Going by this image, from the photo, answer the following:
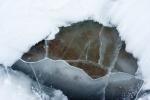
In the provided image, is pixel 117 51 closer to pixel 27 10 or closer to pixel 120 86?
pixel 120 86

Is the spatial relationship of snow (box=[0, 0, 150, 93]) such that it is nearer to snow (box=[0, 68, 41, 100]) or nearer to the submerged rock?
the submerged rock

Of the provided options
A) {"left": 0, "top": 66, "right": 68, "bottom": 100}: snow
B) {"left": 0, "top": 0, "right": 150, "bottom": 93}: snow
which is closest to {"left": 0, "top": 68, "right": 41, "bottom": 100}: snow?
{"left": 0, "top": 66, "right": 68, "bottom": 100}: snow

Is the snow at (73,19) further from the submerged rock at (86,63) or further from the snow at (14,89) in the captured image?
the snow at (14,89)

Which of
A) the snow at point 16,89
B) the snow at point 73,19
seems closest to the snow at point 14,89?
the snow at point 16,89

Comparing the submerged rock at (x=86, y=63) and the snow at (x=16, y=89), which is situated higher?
the submerged rock at (x=86, y=63)

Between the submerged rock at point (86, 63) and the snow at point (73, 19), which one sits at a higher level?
the snow at point (73, 19)

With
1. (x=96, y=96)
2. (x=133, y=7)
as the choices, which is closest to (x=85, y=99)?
(x=96, y=96)

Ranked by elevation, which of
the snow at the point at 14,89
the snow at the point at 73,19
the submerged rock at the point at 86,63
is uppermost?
the snow at the point at 73,19

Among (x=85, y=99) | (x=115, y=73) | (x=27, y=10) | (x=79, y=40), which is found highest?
(x=27, y=10)

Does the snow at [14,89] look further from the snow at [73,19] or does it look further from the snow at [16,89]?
the snow at [73,19]
